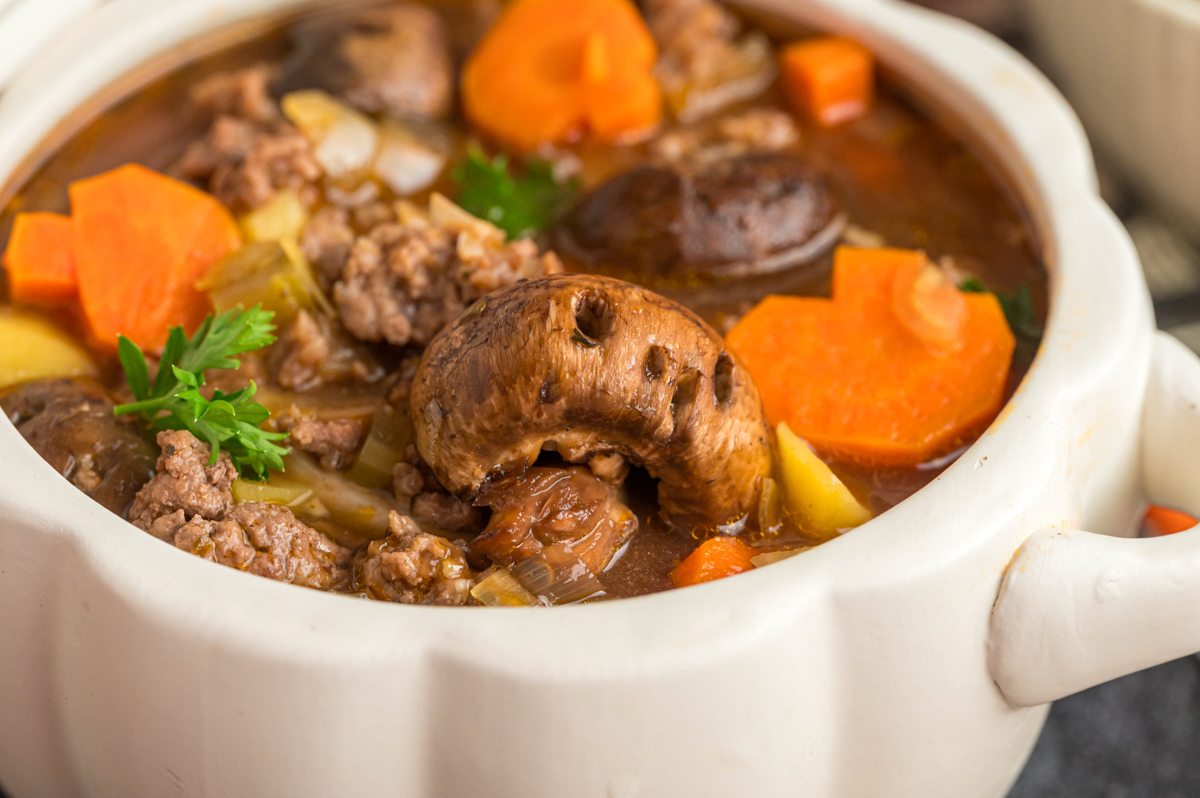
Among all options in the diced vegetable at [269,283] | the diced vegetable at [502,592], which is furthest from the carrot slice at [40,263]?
the diced vegetable at [502,592]

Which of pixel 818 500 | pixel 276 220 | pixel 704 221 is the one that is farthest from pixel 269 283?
pixel 818 500

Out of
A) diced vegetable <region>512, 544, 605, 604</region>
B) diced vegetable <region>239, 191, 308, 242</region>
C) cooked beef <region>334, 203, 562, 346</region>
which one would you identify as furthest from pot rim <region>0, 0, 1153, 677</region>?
diced vegetable <region>239, 191, 308, 242</region>

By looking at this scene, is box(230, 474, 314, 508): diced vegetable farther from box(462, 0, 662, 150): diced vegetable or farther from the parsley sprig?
box(462, 0, 662, 150): diced vegetable

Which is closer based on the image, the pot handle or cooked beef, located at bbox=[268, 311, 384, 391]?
the pot handle

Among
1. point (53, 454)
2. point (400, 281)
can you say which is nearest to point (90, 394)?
point (53, 454)

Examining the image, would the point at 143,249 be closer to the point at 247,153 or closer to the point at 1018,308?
the point at 247,153

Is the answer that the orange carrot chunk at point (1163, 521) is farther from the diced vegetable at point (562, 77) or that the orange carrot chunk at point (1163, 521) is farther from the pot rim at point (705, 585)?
the diced vegetable at point (562, 77)
